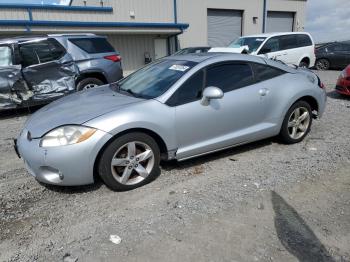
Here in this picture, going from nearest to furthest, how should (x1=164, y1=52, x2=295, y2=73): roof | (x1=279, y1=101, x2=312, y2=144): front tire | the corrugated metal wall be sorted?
(x1=164, y1=52, x2=295, y2=73): roof
(x1=279, y1=101, x2=312, y2=144): front tire
the corrugated metal wall

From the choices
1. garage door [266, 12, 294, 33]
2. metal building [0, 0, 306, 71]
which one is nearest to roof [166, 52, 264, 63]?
metal building [0, 0, 306, 71]

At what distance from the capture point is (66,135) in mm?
3160

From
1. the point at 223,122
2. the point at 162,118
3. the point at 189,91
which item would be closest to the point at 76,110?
the point at 162,118

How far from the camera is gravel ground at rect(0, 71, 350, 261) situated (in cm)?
255

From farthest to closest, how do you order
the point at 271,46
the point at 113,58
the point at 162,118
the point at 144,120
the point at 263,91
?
the point at 271,46
the point at 113,58
the point at 263,91
the point at 162,118
the point at 144,120

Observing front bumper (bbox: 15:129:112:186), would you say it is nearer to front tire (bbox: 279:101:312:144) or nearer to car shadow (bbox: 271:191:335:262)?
car shadow (bbox: 271:191:335:262)

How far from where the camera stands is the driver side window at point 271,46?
10.9 m

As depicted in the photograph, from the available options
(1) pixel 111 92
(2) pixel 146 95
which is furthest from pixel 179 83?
(1) pixel 111 92

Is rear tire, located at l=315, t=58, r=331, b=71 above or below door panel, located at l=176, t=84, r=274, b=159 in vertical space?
below

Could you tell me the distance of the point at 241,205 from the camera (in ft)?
10.4

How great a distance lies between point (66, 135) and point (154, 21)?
15.3 m

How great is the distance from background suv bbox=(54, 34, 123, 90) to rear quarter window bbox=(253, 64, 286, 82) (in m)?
4.66

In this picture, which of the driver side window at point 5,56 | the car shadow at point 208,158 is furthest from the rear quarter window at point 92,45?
the car shadow at point 208,158

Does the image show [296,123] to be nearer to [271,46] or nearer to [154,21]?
[271,46]
